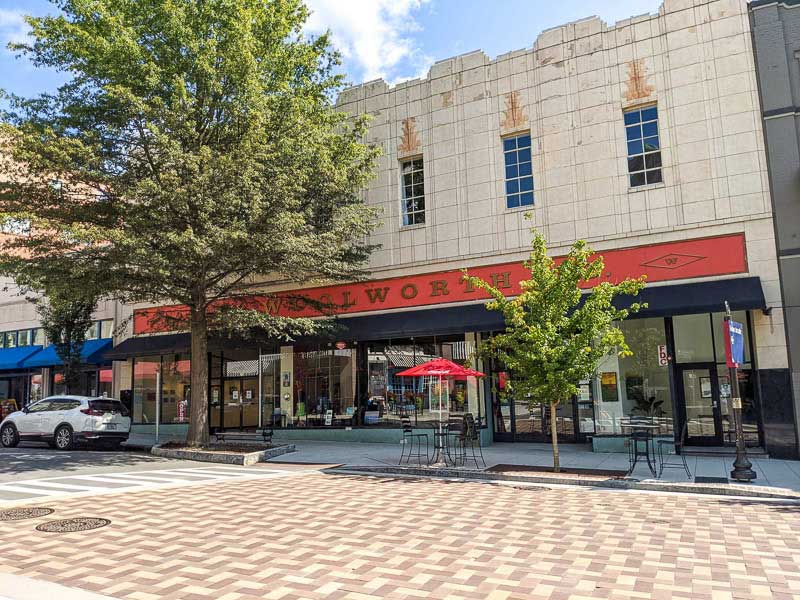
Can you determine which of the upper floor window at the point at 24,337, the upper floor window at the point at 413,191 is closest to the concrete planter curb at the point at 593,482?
the upper floor window at the point at 413,191

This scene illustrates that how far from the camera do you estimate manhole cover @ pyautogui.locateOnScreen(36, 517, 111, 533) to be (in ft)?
25.1

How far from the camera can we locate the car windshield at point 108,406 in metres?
18.6

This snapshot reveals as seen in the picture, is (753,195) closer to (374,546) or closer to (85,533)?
(374,546)

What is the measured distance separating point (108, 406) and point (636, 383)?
A: 16018 millimetres

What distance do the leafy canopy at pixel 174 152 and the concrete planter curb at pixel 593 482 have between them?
5.30 meters

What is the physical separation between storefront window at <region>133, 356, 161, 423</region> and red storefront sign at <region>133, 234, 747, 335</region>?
246 centimetres

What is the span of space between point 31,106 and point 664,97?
1741 centimetres

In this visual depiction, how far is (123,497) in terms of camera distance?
1005 centimetres

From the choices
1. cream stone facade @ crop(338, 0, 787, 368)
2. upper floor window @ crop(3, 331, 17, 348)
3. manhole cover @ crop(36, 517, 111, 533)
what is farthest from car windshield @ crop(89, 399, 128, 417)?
upper floor window @ crop(3, 331, 17, 348)

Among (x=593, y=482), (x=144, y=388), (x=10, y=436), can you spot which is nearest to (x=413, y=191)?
(x=593, y=482)

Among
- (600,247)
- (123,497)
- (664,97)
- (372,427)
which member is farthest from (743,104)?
(123,497)

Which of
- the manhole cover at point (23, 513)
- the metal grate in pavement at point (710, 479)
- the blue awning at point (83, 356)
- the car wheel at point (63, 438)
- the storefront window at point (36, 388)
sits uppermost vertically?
the blue awning at point (83, 356)

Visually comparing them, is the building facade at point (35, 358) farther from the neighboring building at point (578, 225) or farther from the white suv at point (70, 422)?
the neighboring building at point (578, 225)

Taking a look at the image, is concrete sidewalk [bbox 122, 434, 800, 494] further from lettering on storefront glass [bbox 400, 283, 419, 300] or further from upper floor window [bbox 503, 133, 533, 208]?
upper floor window [bbox 503, 133, 533, 208]
